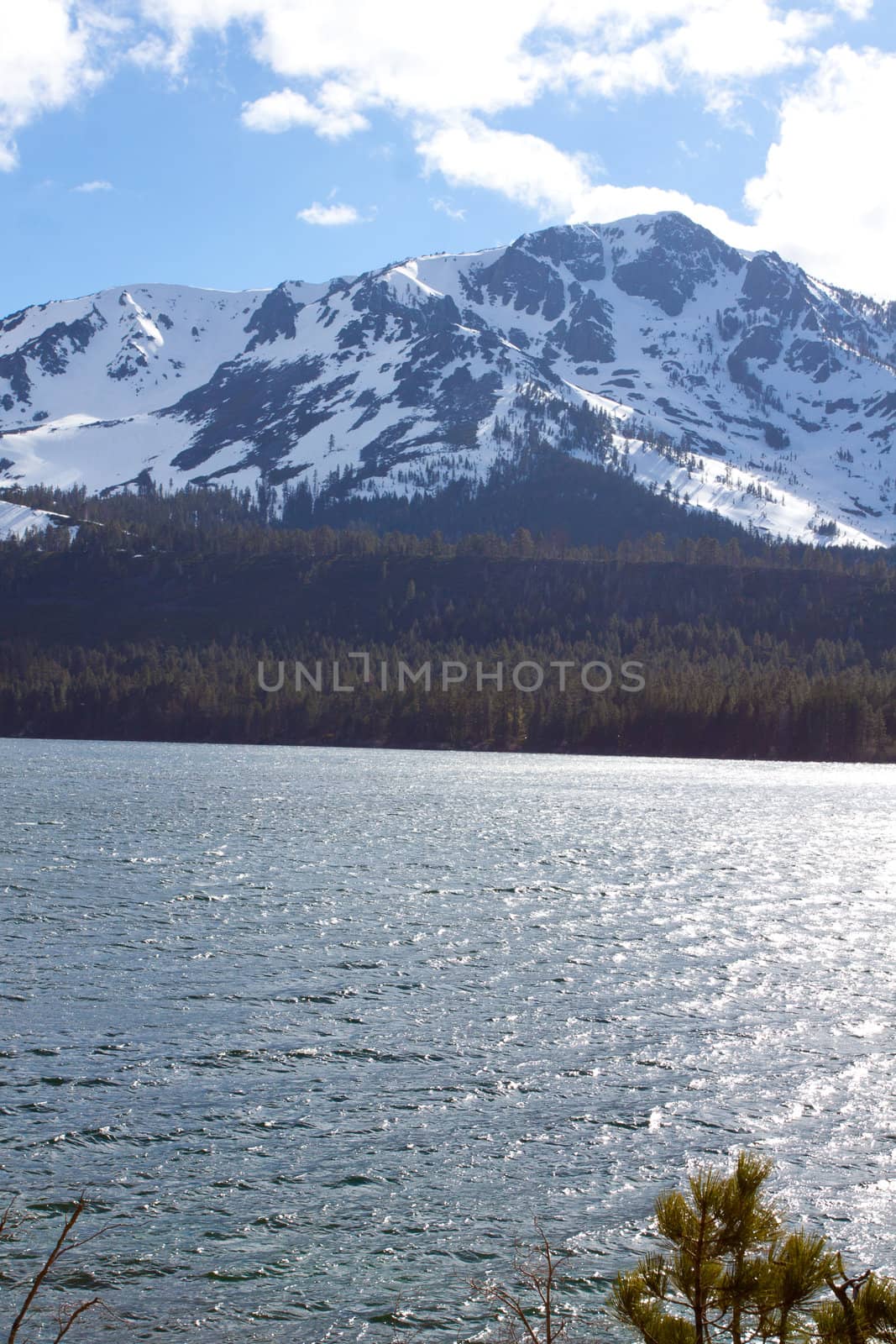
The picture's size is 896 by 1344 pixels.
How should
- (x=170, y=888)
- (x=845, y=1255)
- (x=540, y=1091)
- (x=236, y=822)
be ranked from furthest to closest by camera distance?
(x=236, y=822), (x=170, y=888), (x=540, y=1091), (x=845, y=1255)

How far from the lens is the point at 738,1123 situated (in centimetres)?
3195

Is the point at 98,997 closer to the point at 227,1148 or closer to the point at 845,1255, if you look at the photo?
the point at 227,1148

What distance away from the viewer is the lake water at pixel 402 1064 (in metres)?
24.5

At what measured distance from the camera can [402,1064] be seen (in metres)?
36.2

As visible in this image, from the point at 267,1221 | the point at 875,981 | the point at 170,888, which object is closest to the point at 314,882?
the point at 170,888

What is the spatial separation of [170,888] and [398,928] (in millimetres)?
17567

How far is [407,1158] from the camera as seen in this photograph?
29.1m

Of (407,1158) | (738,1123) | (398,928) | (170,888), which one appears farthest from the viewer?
(170,888)

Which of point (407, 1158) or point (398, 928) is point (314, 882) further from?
point (407, 1158)

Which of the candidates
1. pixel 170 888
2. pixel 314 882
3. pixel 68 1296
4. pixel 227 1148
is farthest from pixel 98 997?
pixel 314 882

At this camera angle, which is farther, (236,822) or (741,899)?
(236,822)

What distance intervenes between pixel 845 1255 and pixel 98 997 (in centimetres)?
2814

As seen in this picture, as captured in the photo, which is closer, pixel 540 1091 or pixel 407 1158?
pixel 407 1158

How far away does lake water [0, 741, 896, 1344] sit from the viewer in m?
24.5
